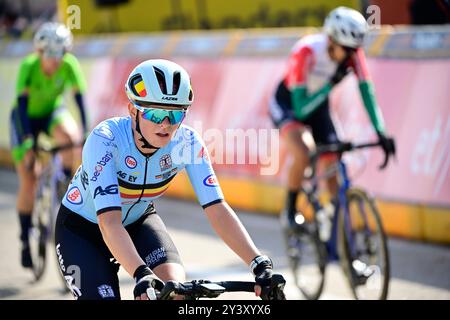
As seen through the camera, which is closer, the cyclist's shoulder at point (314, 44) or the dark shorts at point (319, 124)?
the cyclist's shoulder at point (314, 44)

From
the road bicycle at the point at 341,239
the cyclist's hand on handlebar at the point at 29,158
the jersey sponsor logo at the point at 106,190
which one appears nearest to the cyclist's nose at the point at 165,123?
the jersey sponsor logo at the point at 106,190

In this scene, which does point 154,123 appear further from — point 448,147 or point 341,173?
point 448,147

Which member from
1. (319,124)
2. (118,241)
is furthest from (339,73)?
(118,241)

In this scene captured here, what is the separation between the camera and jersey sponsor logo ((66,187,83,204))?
15.8 feet

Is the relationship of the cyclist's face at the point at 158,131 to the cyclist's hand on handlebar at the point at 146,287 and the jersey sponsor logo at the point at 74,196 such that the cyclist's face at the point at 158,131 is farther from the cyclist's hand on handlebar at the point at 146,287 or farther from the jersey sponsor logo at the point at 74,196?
the cyclist's hand on handlebar at the point at 146,287

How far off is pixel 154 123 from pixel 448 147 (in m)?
4.98

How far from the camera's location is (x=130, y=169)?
185 inches

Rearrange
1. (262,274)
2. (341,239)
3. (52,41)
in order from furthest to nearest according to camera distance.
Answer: (52,41) < (341,239) < (262,274)

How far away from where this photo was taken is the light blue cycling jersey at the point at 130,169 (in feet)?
14.8

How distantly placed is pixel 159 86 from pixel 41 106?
16.4ft

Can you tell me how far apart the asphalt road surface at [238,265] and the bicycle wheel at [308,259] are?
0.31ft

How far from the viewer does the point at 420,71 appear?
30.9 feet

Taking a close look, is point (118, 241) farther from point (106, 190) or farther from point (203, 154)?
point (203, 154)
